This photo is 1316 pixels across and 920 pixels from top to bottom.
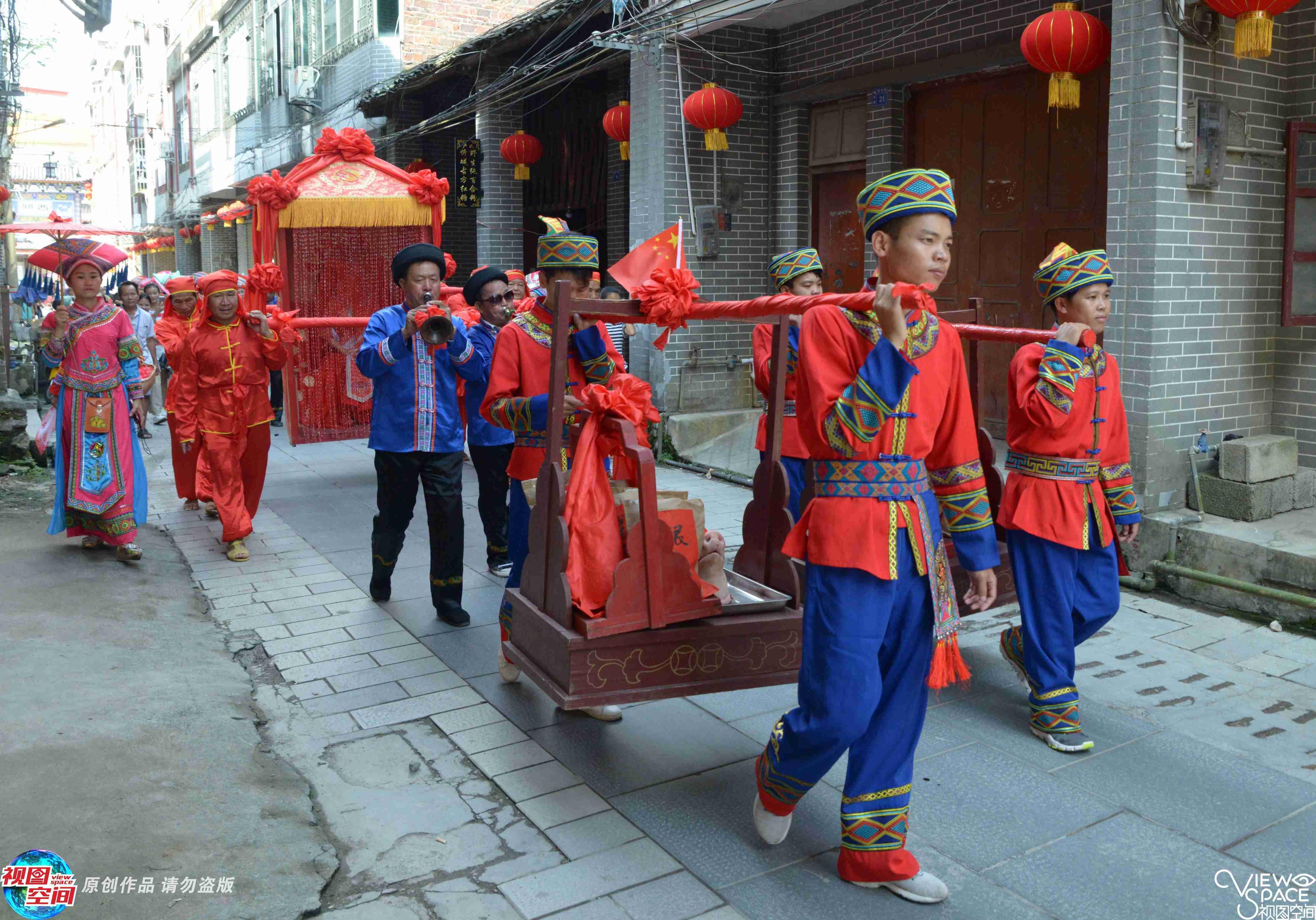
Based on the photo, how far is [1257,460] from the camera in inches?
244

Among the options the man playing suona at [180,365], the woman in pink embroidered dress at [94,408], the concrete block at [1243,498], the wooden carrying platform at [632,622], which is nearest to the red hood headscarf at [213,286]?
the man playing suona at [180,365]

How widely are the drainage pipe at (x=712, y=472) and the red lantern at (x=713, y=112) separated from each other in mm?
2843

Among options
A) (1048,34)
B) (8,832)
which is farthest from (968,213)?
(8,832)

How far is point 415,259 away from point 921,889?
3.79 metres

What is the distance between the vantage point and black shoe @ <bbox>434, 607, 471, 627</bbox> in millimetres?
5520

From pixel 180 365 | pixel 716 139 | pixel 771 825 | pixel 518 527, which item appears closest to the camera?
pixel 771 825

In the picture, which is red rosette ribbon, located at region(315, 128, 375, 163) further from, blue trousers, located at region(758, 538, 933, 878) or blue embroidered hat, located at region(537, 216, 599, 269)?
blue trousers, located at region(758, 538, 933, 878)

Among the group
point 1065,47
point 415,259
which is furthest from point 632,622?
point 1065,47

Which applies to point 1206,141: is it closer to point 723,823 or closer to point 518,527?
point 518,527

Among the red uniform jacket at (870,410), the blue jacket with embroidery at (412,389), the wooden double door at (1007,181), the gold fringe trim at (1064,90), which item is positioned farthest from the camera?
the wooden double door at (1007,181)

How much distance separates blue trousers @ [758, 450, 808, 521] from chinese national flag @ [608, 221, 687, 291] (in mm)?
1928

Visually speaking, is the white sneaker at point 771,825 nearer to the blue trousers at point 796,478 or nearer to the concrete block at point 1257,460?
the blue trousers at point 796,478

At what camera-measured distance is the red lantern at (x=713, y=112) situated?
31.4 feet

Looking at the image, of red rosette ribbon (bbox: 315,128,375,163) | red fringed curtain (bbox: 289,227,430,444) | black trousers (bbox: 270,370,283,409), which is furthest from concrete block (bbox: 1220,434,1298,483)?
black trousers (bbox: 270,370,283,409)
